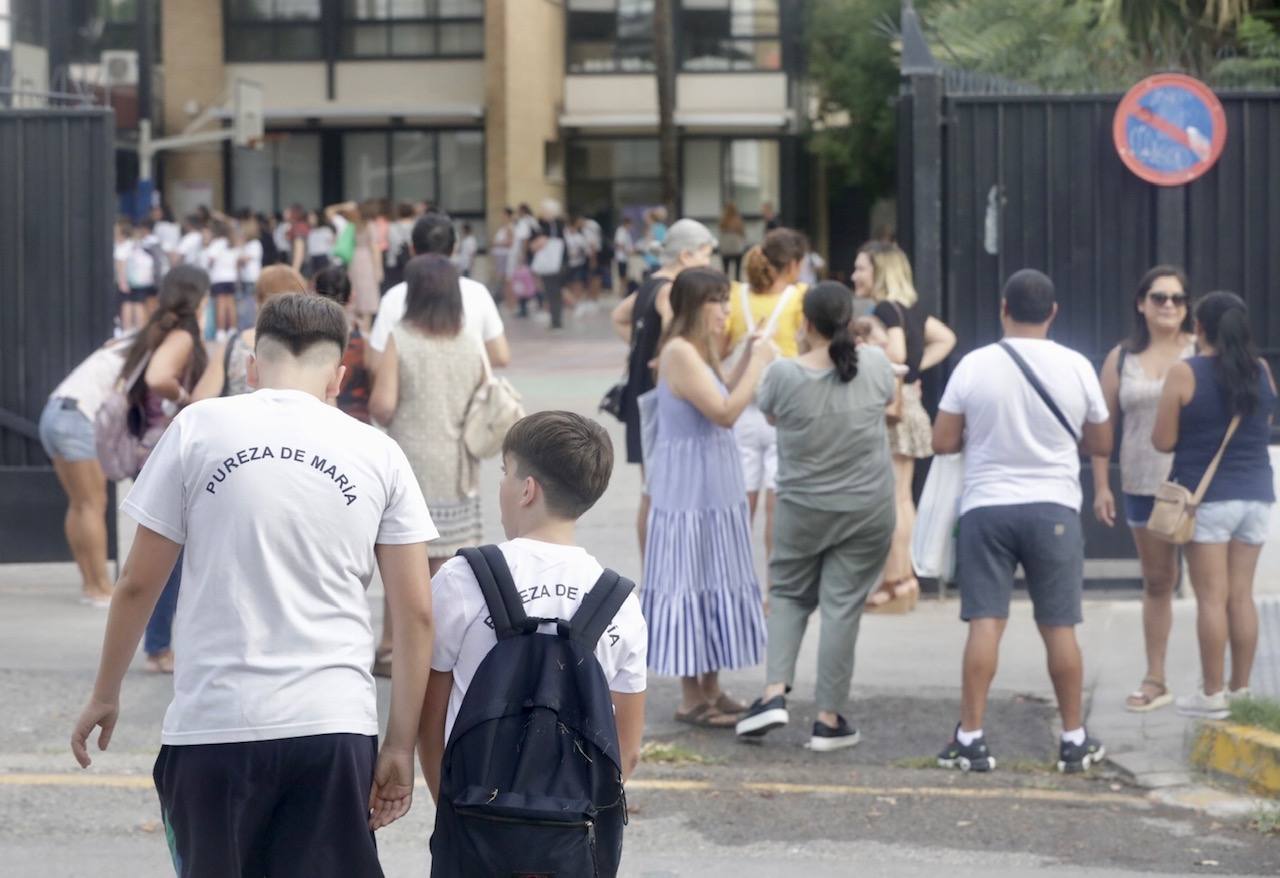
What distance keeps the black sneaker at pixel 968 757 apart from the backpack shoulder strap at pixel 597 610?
11.4ft

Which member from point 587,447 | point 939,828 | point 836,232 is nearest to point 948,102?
point 939,828

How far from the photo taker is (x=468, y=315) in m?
7.39

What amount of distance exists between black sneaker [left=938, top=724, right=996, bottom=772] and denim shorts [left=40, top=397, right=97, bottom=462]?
4.27 m

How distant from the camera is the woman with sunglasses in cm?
715

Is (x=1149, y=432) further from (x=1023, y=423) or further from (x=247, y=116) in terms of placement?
(x=247, y=116)

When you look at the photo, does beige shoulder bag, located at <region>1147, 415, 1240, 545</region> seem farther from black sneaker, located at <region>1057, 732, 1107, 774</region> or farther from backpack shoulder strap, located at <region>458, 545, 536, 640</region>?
backpack shoulder strap, located at <region>458, 545, 536, 640</region>

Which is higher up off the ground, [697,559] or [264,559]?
[264,559]

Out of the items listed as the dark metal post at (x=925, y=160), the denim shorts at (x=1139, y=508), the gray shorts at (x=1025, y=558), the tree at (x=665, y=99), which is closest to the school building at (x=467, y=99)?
the tree at (x=665, y=99)

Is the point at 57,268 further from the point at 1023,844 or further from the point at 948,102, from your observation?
the point at 1023,844

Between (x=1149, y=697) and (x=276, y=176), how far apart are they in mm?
32207

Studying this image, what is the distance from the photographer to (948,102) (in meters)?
9.30

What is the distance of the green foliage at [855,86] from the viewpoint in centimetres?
3525

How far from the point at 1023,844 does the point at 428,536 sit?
2.84 metres

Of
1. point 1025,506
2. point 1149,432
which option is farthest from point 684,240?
point 1025,506
